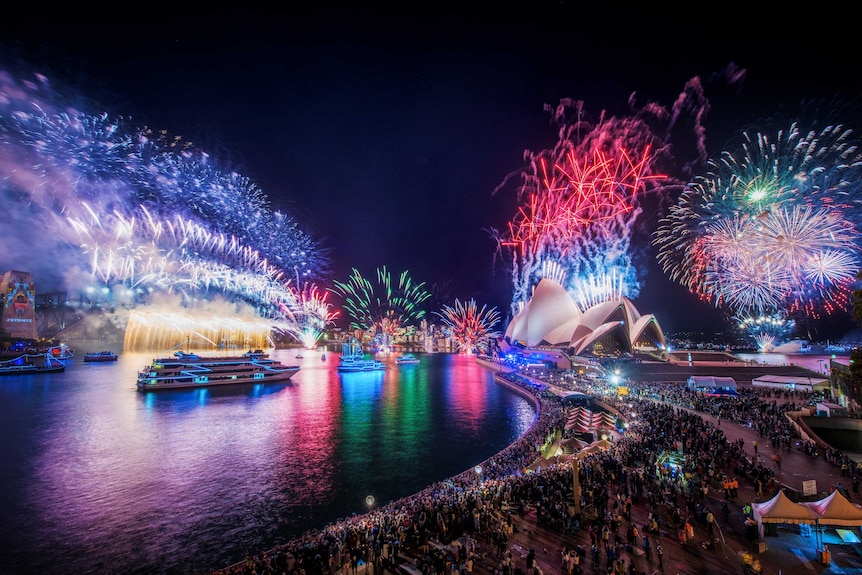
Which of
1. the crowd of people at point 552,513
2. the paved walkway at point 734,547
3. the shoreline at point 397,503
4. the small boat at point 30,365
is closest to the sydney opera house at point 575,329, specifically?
the shoreline at point 397,503

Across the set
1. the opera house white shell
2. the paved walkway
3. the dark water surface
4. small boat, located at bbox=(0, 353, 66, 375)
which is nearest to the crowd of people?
the paved walkway

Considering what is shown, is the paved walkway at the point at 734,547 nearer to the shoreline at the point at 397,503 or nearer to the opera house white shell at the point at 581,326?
the shoreline at the point at 397,503

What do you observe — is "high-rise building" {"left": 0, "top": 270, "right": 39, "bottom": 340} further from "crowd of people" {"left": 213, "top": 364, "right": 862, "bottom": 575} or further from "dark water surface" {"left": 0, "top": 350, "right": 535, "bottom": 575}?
"crowd of people" {"left": 213, "top": 364, "right": 862, "bottom": 575}

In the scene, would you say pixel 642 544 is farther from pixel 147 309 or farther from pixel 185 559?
pixel 147 309

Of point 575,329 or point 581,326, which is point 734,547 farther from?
point 575,329

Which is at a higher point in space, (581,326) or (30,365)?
(581,326)

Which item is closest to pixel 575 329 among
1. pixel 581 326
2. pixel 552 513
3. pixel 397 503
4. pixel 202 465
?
pixel 581 326
